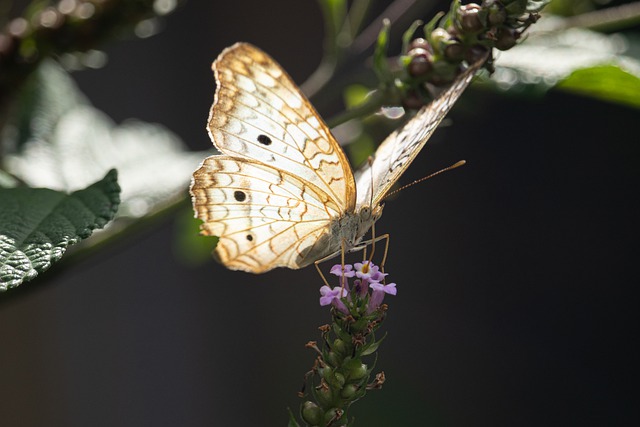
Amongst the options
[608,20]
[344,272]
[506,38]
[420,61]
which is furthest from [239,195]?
[608,20]

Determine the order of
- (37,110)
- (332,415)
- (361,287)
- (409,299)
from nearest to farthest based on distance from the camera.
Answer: (332,415) → (361,287) → (37,110) → (409,299)

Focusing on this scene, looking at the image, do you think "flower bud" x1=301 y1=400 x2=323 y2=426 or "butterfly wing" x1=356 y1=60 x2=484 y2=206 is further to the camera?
"butterfly wing" x1=356 y1=60 x2=484 y2=206

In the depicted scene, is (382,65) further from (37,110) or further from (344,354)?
(37,110)

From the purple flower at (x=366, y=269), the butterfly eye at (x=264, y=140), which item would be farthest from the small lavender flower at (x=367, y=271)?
the butterfly eye at (x=264, y=140)

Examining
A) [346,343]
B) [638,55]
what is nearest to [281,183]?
[346,343]

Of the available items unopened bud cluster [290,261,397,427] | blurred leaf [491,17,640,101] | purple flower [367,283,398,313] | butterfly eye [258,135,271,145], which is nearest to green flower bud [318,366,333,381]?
unopened bud cluster [290,261,397,427]

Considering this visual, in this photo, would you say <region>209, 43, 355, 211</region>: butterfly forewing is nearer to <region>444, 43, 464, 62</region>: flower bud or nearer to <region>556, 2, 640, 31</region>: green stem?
<region>444, 43, 464, 62</region>: flower bud

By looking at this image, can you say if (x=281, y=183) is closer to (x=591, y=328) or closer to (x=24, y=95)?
(x=24, y=95)
